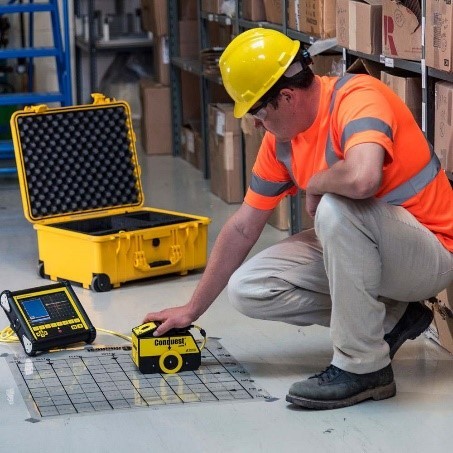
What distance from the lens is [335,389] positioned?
325cm

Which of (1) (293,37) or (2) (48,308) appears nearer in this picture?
(2) (48,308)

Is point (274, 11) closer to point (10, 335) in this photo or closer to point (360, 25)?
point (360, 25)

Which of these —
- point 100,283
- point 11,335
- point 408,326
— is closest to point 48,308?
point 11,335

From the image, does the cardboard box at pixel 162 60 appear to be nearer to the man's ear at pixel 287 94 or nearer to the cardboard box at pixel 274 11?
the cardboard box at pixel 274 11

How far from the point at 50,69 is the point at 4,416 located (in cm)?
602

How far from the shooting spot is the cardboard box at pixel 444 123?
370 centimetres

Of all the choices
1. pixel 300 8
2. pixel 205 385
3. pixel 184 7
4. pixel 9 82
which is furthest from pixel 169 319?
pixel 9 82

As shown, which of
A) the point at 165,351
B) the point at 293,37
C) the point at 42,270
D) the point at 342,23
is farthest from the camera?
the point at 293,37

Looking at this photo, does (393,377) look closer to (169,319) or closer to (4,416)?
(169,319)

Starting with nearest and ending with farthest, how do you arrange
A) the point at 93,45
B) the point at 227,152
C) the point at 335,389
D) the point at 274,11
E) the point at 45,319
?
the point at 335,389
the point at 45,319
the point at 274,11
the point at 227,152
the point at 93,45

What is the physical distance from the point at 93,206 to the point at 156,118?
279 cm

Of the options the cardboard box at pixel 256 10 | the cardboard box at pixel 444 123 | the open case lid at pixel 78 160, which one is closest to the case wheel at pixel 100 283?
the open case lid at pixel 78 160

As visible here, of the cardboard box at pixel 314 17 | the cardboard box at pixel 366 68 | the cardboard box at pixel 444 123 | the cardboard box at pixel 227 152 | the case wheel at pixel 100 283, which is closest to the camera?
the cardboard box at pixel 444 123

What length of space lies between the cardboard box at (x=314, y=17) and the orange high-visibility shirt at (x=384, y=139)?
1.63 m
